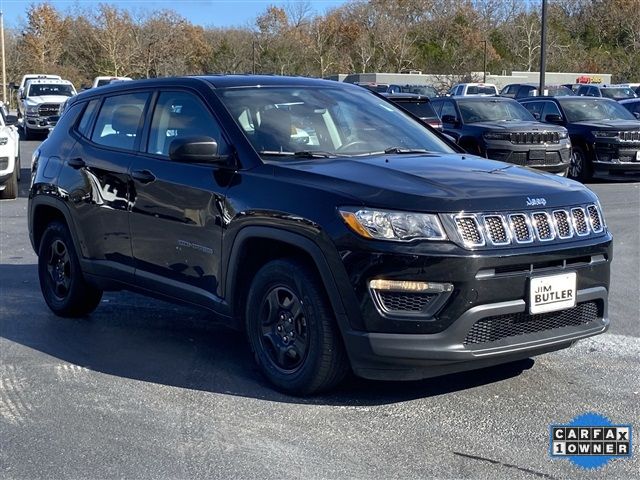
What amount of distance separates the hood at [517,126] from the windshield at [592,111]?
74.2 inches

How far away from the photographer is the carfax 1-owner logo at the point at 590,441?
443cm

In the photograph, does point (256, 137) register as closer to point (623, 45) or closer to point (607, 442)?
point (607, 442)

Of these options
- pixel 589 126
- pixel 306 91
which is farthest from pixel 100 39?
pixel 306 91

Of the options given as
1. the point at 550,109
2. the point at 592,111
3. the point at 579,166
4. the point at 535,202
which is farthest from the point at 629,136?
the point at 535,202

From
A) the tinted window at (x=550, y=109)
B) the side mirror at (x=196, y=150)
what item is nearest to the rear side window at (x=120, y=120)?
the side mirror at (x=196, y=150)

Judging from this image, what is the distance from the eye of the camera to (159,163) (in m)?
6.02

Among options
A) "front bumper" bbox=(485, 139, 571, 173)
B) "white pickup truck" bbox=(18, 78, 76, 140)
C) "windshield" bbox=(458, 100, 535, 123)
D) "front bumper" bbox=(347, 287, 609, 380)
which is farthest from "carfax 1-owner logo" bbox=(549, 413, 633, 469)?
"white pickup truck" bbox=(18, 78, 76, 140)

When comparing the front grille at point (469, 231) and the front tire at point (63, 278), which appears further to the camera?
the front tire at point (63, 278)

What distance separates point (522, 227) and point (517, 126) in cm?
1194

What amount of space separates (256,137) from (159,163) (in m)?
0.80

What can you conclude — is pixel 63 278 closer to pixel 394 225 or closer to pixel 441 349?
pixel 394 225

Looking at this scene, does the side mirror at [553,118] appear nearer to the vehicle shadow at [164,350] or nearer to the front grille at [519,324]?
the vehicle shadow at [164,350]

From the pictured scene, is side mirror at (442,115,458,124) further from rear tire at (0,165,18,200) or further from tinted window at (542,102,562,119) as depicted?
rear tire at (0,165,18,200)

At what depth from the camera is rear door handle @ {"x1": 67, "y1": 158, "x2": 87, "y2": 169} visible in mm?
6805
